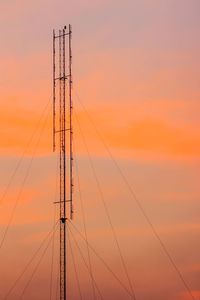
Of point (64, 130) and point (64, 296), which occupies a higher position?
point (64, 130)

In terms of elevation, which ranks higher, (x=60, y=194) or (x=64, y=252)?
(x=60, y=194)

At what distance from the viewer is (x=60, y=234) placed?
204 ft

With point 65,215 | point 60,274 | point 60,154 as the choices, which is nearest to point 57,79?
point 60,154

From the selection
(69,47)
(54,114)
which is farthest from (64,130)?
(69,47)

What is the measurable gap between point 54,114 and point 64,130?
1766 millimetres

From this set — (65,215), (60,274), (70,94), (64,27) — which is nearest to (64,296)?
(60,274)

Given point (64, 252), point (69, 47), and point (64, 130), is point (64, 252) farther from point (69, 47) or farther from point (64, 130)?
point (69, 47)

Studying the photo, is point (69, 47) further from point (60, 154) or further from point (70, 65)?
point (60, 154)

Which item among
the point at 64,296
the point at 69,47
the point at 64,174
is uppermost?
the point at 69,47

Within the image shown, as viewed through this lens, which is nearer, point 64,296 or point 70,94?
point 64,296

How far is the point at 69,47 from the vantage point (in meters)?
64.9

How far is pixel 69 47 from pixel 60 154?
8.66 metres

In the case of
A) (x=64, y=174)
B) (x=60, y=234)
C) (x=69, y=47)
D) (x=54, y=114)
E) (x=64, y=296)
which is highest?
(x=69, y=47)

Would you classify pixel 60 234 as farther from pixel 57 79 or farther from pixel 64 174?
pixel 57 79
